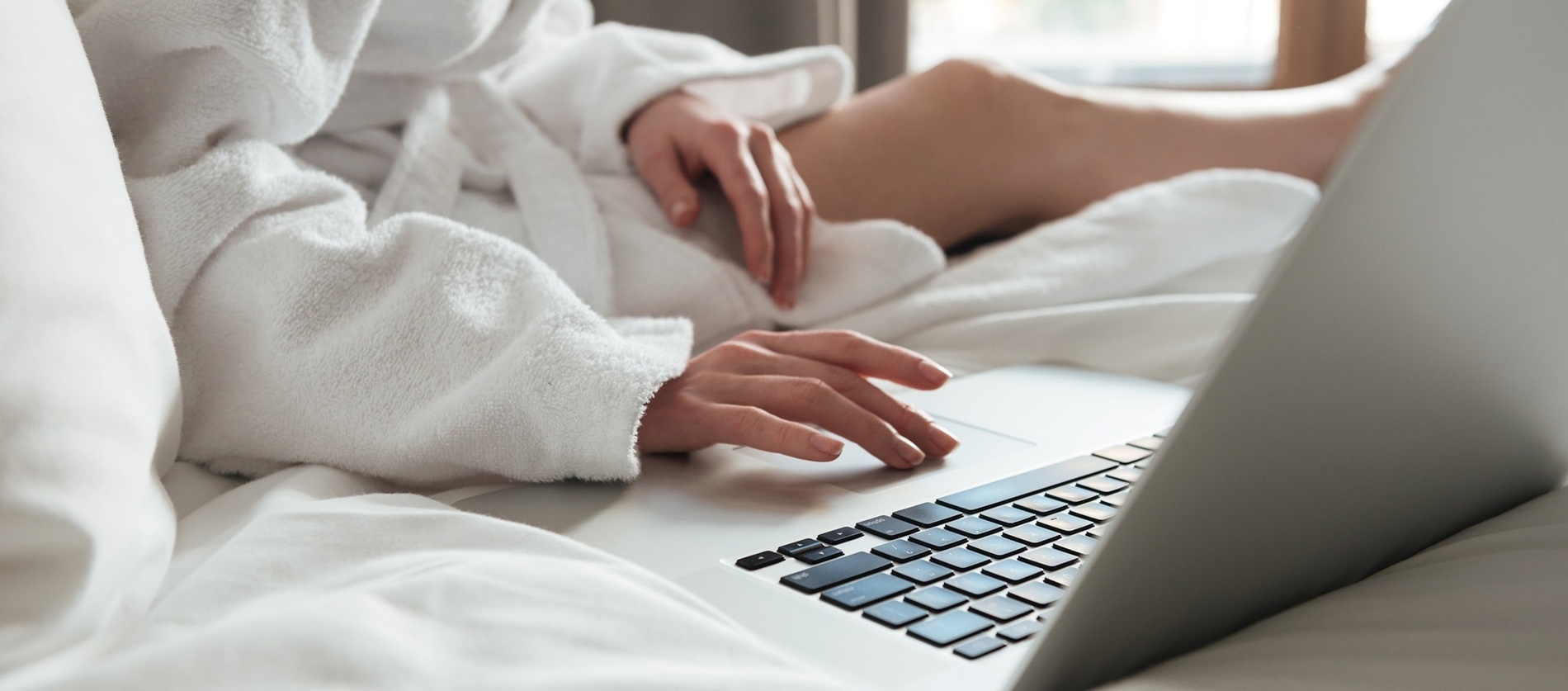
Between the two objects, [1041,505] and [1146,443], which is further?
[1146,443]

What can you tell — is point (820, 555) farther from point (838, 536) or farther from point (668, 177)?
point (668, 177)

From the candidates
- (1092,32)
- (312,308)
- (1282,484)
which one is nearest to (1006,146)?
(312,308)

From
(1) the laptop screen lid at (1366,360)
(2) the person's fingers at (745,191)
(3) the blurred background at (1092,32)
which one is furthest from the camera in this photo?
(3) the blurred background at (1092,32)

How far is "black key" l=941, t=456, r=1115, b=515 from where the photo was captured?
0.61 meters

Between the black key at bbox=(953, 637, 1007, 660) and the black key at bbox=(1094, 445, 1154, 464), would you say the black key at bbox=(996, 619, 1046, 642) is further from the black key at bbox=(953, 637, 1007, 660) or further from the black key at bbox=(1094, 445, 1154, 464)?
the black key at bbox=(1094, 445, 1154, 464)

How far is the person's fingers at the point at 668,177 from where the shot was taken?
987mm

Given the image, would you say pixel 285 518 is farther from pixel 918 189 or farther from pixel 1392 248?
pixel 918 189

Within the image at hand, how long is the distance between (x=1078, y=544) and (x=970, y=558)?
2.2 inches

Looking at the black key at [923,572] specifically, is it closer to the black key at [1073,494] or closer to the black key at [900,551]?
the black key at [900,551]

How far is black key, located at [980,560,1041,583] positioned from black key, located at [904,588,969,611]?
3 centimetres

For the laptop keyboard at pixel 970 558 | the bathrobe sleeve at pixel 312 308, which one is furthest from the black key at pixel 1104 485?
the bathrobe sleeve at pixel 312 308

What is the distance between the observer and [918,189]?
45.8 inches

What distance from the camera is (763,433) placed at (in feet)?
2.21

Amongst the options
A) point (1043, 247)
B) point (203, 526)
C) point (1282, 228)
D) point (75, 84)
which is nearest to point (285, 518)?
point (203, 526)
